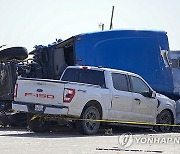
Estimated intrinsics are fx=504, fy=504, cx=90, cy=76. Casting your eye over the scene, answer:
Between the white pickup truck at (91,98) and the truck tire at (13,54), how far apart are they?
4415mm

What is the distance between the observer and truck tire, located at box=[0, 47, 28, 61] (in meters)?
19.0

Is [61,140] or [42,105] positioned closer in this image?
[61,140]

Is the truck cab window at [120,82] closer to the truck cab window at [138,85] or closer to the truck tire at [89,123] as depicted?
the truck cab window at [138,85]

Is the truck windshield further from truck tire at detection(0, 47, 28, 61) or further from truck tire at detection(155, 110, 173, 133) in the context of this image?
truck tire at detection(0, 47, 28, 61)

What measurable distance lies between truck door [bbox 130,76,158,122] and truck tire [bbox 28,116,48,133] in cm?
278

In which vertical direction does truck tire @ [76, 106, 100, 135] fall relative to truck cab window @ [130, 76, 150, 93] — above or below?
below

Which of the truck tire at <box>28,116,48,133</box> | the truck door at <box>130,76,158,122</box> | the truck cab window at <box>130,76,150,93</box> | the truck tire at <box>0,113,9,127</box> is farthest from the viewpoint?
the truck tire at <box>0,113,9,127</box>

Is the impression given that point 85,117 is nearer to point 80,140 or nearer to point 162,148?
point 80,140

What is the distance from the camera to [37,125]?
47.6 feet

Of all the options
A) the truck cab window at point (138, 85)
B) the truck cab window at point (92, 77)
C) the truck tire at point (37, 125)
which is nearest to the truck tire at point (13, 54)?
the truck cab window at point (92, 77)

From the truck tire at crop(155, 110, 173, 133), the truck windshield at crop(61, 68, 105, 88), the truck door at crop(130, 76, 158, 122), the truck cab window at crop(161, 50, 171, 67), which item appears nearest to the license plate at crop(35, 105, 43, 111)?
the truck windshield at crop(61, 68, 105, 88)

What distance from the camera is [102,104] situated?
1425 centimetres

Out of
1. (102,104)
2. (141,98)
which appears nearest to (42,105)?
(102,104)

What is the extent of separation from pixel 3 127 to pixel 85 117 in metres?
4.52
